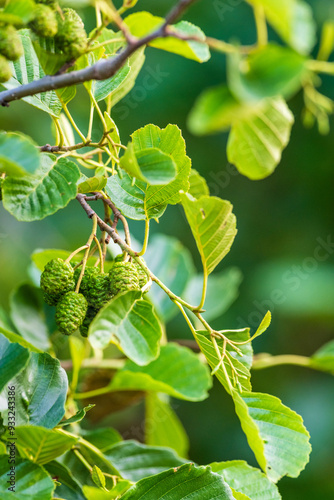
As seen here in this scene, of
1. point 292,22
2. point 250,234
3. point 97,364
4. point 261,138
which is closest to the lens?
point 292,22

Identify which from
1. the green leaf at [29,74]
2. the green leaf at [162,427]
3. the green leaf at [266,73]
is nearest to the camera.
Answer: the green leaf at [266,73]

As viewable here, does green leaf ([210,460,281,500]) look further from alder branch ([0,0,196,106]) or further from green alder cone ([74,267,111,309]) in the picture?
alder branch ([0,0,196,106])

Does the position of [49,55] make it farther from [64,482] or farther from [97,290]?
[64,482]

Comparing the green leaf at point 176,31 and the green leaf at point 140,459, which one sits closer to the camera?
the green leaf at point 176,31

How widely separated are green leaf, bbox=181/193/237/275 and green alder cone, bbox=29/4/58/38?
150 mm

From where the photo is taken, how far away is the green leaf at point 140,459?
1.98 ft

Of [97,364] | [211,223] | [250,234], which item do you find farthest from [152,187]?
[250,234]

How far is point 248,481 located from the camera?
0.51 m

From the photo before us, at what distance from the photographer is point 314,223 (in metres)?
2.16

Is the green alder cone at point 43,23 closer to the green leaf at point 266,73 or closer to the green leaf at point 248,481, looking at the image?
the green leaf at point 266,73

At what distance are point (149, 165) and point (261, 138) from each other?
0.08 metres

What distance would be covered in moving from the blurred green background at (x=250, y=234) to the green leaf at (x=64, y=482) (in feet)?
4.35

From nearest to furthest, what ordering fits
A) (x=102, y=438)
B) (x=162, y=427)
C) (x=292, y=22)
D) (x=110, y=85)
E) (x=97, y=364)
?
(x=292, y=22) → (x=110, y=85) → (x=102, y=438) → (x=97, y=364) → (x=162, y=427)

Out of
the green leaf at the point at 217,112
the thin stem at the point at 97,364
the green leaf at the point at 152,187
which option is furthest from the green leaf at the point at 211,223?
the thin stem at the point at 97,364
